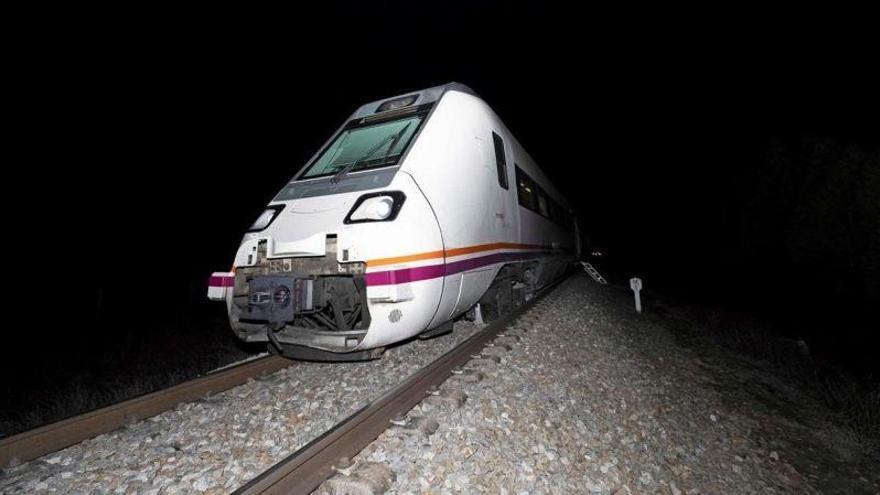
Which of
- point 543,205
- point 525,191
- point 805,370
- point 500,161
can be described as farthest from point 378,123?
point 805,370

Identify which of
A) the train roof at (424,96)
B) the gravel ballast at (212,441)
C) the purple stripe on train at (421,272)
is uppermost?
the train roof at (424,96)

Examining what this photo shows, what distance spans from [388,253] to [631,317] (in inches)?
252

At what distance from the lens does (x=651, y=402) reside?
12.3 ft

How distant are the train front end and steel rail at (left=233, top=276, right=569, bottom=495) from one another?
1.54 ft

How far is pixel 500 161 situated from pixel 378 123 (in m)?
1.76

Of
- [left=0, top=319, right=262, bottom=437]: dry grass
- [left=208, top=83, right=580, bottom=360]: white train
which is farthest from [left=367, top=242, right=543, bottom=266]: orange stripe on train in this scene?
[left=0, top=319, right=262, bottom=437]: dry grass

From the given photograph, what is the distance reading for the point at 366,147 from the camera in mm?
4367

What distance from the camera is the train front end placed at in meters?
3.10

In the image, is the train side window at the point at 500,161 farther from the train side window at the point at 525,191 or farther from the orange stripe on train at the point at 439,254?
the orange stripe on train at the point at 439,254

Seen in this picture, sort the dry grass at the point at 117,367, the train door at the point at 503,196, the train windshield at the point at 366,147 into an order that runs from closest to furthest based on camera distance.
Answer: the train windshield at the point at 366,147, the train door at the point at 503,196, the dry grass at the point at 117,367

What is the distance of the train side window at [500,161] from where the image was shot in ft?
16.8

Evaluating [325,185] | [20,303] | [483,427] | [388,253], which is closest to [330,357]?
[388,253]

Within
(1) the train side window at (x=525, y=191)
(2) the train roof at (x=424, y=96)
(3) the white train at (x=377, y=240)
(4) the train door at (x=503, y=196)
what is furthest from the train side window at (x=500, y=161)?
(2) the train roof at (x=424, y=96)

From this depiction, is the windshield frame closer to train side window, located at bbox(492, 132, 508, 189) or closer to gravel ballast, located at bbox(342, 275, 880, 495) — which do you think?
train side window, located at bbox(492, 132, 508, 189)
